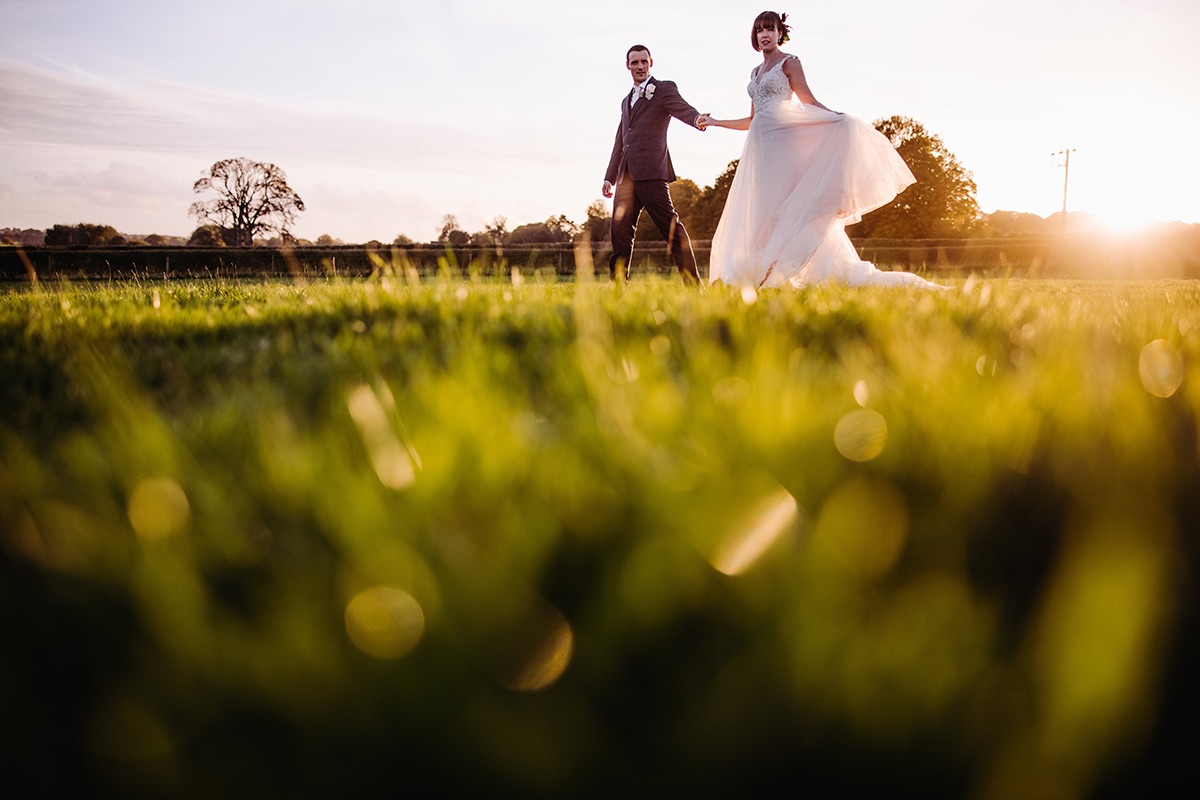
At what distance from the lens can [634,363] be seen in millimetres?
1620

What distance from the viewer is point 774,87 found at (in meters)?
8.70

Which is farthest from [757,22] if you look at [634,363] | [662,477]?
[662,477]

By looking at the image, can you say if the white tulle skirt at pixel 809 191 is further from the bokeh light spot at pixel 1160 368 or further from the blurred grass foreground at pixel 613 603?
the blurred grass foreground at pixel 613 603

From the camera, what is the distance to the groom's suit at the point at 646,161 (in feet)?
28.0

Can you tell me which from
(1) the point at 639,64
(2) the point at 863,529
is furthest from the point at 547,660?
(1) the point at 639,64

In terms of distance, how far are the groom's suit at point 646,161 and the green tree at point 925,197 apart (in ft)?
175

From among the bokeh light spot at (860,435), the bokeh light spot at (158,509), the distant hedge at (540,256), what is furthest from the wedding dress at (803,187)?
the distant hedge at (540,256)

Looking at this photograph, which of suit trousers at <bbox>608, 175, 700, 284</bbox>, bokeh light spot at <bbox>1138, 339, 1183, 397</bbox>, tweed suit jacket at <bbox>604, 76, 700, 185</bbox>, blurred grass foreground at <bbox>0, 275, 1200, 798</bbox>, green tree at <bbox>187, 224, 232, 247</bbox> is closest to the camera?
A: blurred grass foreground at <bbox>0, 275, 1200, 798</bbox>

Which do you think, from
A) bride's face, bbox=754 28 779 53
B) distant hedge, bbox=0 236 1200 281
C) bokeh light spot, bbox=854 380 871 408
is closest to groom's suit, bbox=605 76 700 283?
bride's face, bbox=754 28 779 53

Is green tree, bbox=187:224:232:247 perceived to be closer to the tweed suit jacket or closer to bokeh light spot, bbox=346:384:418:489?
the tweed suit jacket

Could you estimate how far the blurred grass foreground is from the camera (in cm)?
61

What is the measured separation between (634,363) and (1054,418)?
0.82 m

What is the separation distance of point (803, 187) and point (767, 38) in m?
2.01

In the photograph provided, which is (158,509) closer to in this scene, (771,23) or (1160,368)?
(1160,368)
